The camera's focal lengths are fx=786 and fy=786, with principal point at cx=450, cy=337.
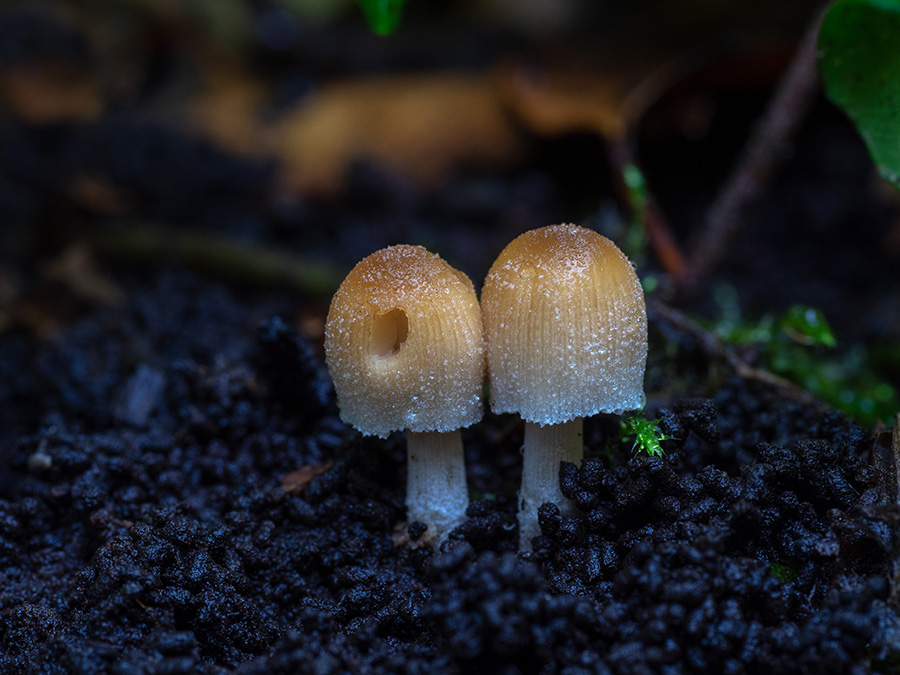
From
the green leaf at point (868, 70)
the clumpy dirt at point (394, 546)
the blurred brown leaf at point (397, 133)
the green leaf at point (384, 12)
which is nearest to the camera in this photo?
the clumpy dirt at point (394, 546)

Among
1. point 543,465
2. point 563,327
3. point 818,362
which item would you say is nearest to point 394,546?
point 543,465

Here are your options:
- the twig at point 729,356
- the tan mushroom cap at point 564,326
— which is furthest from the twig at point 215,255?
the tan mushroom cap at point 564,326

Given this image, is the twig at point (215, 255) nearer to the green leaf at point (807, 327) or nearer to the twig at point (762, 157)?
the twig at point (762, 157)

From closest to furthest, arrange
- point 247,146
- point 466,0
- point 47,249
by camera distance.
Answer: point 47,249 → point 247,146 → point 466,0

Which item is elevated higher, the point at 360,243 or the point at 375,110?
the point at 375,110

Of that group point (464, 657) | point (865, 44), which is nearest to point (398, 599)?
point (464, 657)

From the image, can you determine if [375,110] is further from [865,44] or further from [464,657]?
[464,657]

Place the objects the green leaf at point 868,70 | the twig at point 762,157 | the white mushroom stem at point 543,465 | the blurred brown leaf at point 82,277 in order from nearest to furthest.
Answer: the white mushroom stem at point 543,465, the green leaf at point 868,70, the twig at point 762,157, the blurred brown leaf at point 82,277
